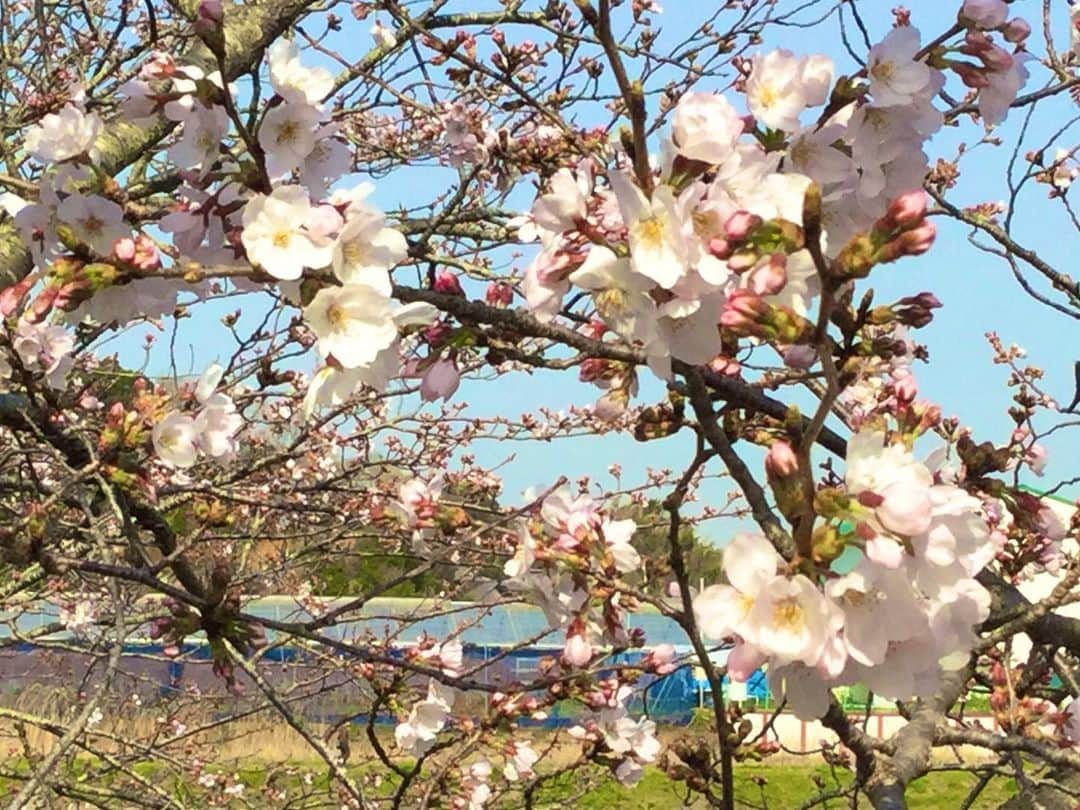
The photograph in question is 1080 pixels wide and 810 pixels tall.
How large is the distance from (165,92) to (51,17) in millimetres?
3183

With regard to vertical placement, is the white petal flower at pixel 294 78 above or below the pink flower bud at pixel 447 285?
above

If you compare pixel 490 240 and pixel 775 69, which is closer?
pixel 775 69

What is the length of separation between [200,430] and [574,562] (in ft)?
3.05

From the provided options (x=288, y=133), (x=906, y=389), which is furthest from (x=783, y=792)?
(x=288, y=133)

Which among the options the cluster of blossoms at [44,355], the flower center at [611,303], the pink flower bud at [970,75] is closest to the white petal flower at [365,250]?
the flower center at [611,303]

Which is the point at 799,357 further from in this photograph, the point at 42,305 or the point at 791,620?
the point at 42,305

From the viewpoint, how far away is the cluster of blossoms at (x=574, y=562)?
160 centimetres

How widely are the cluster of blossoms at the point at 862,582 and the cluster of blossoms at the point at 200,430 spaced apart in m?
1.40

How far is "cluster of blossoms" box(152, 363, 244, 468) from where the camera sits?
207 cm

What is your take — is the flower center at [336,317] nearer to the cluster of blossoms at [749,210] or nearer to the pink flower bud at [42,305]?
the cluster of blossoms at [749,210]

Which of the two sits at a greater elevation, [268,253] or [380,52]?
[380,52]

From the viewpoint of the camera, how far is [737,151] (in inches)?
42.2

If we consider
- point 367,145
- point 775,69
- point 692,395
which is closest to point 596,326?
point 692,395

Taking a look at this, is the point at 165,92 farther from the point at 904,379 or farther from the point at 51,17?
the point at 51,17
